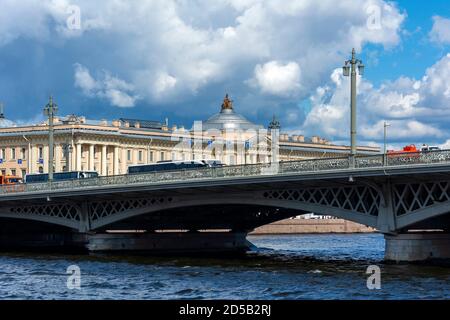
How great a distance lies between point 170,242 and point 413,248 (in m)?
22.3

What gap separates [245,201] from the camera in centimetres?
4850

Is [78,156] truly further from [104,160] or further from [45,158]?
Result: [45,158]

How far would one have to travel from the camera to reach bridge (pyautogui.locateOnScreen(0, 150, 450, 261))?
1638 inches

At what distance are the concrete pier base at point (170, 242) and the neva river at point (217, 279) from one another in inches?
209

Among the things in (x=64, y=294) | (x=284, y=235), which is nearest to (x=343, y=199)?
(x=64, y=294)

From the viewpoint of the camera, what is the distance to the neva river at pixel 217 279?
33.0 meters

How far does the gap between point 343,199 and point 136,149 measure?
6643 cm

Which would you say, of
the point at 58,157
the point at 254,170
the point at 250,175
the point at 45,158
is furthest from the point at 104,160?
the point at 250,175

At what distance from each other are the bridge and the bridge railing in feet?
0.16

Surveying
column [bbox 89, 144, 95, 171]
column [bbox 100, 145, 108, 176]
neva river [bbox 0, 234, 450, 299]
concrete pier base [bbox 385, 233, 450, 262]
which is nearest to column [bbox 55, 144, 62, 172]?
column [bbox 89, 144, 95, 171]

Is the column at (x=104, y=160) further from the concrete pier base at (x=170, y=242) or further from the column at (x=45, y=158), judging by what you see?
the concrete pier base at (x=170, y=242)

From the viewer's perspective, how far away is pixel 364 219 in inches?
1719
